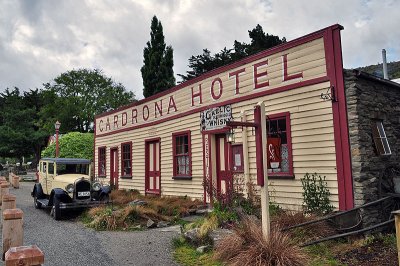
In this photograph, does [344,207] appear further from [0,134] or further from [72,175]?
[0,134]

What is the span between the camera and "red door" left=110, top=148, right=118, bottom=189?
1795 cm

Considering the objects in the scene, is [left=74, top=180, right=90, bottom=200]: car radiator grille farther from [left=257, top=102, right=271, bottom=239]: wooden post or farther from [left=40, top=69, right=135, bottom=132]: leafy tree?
[left=40, top=69, right=135, bottom=132]: leafy tree

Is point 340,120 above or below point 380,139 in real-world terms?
above

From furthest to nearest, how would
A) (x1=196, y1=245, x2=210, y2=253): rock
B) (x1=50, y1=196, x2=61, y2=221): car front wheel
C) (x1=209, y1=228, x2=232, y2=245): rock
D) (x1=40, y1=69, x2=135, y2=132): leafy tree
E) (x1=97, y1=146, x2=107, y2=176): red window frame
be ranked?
(x1=40, y1=69, x2=135, y2=132): leafy tree → (x1=97, y1=146, x2=107, y2=176): red window frame → (x1=50, y1=196, x2=61, y2=221): car front wheel → (x1=209, y1=228, x2=232, y2=245): rock → (x1=196, y1=245, x2=210, y2=253): rock

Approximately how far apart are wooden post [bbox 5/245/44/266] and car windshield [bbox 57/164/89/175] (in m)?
10.1

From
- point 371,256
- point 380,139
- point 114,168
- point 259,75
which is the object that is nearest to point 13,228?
point 371,256

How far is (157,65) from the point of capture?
100 feet

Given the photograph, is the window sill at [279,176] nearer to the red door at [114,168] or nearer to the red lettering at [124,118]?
the red lettering at [124,118]

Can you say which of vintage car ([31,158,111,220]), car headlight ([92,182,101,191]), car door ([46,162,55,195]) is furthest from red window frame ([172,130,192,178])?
car door ([46,162,55,195])

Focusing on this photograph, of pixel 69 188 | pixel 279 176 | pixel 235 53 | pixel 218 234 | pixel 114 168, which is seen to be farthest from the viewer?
pixel 235 53

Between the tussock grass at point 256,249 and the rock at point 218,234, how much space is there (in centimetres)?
49

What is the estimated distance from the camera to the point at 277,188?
357 inches

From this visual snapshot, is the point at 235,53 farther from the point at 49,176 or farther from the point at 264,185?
the point at 264,185

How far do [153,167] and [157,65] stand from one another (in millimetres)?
17230
